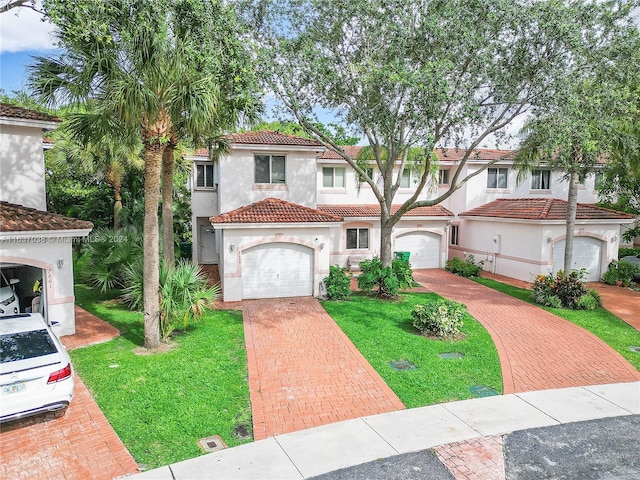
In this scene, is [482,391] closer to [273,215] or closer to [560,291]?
[560,291]

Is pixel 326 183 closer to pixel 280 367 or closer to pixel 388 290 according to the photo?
pixel 388 290

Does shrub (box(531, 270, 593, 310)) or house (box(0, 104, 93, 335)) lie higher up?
house (box(0, 104, 93, 335))

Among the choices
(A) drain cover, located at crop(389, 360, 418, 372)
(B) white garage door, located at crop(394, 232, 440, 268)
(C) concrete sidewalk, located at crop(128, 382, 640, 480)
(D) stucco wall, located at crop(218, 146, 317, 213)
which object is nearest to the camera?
(C) concrete sidewalk, located at crop(128, 382, 640, 480)

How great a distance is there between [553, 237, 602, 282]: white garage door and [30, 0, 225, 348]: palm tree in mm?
18897

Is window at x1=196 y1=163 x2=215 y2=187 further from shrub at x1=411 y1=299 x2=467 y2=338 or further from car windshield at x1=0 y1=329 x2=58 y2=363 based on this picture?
car windshield at x1=0 y1=329 x2=58 y2=363

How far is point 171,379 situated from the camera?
9.67m

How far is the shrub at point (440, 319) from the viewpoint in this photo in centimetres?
1284

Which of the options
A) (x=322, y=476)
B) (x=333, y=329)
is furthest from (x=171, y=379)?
(x=333, y=329)

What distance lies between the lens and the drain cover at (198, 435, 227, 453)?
282 inches

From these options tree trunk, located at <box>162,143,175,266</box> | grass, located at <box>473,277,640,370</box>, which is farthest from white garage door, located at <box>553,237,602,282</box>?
tree trunk, located at <box>162,143,175,266</box>

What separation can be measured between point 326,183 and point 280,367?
51.6ft

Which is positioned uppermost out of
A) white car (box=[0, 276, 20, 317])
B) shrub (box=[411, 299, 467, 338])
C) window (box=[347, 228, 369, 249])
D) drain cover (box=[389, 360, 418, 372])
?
window (box=[347, 228, 369, 249])

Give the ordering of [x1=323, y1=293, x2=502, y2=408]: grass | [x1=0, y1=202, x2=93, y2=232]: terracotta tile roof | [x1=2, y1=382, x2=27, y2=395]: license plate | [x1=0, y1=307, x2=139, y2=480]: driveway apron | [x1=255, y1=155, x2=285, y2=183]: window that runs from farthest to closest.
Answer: [x1=255, y1=155, x2=285, y2=183]: window → [x1=0, y1=202, x2=93, y2=232]: terracotta tile roof → [x1=323, y1=293, x2=502, y2=408]: grass → [x1=2, y1=382, x2=27, y2=395]: license plate → [x1=0, y1=307, x2=139, y2=480]: driveway apron

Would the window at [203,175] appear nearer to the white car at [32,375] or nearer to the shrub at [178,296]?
the shrub at [178,296]
